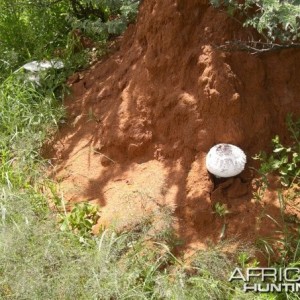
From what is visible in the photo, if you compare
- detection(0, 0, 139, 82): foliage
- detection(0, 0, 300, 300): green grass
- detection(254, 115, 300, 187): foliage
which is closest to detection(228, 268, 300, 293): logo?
detection(0, 0, 300, 300): green grass

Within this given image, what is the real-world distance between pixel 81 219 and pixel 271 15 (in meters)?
1.81

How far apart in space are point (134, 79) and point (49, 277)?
5.16ft

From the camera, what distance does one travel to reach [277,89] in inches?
135

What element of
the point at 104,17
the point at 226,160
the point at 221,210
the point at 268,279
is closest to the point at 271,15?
the point at 226,160

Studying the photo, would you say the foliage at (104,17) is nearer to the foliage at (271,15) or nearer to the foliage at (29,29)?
the foliage at (29,29)

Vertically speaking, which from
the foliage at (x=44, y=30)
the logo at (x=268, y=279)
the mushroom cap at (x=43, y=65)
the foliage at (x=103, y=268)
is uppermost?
the foliage at (x=44, y=30)

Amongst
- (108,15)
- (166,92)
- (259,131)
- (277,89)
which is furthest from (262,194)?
(108,15)

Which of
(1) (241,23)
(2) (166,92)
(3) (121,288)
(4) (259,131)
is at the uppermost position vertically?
(1) (241,23)

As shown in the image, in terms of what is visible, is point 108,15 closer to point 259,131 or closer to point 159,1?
point 159,1

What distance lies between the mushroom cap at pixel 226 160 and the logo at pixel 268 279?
0.62 m

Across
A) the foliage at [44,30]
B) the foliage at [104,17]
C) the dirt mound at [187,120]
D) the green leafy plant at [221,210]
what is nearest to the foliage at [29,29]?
the foliage at [44,30]

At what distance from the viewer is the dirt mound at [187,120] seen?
10.6 ft

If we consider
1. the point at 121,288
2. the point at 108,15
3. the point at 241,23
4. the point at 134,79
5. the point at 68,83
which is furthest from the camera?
the point at 108,15

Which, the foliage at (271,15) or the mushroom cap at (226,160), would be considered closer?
the foliage at (271,15)
